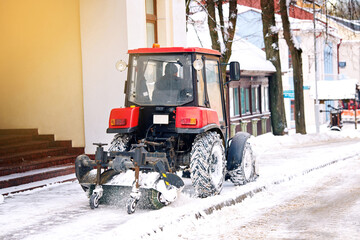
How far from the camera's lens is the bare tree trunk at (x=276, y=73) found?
2572cm

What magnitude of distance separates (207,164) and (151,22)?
762cm

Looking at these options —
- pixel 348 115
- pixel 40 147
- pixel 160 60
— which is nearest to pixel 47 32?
pixel 40 147

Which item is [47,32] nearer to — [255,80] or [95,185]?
[95,185]

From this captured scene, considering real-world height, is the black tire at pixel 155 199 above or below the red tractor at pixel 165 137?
below

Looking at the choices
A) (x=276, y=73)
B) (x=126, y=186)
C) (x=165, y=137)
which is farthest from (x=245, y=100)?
(x=126, y=186)

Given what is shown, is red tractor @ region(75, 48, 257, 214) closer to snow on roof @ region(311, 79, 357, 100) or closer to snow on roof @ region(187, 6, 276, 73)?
snow on roof @ region(187, 6, 276, 73)

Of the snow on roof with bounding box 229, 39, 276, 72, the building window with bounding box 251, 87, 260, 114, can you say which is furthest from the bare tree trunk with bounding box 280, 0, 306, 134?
the building window with bounding box 251, 87, 260, 114

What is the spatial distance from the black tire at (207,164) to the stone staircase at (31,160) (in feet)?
11.1

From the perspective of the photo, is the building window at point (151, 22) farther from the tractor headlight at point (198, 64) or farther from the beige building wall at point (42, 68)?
the tractor headlight at point (198, 64)

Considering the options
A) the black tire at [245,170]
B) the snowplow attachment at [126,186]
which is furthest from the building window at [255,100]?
the snowplow attachment at [126,186]

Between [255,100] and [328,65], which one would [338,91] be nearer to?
[255,100]

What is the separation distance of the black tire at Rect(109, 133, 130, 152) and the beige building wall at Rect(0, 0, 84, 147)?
4.78m

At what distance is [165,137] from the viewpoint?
10.1 meters

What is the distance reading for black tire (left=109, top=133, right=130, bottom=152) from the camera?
9891 millimetres
